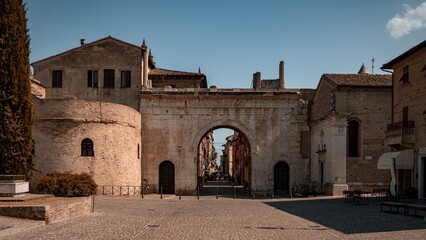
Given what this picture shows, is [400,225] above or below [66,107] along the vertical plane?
below

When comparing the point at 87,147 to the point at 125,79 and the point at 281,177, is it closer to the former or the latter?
the point at 125,79

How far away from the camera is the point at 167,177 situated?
117 ft

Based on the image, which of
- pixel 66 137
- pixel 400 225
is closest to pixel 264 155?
pixel 66 137

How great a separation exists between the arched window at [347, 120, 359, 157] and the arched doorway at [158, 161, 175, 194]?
13.6 m

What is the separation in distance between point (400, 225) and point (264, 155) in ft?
67.5

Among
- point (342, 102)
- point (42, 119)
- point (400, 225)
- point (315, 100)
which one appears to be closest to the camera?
point (400, 225)

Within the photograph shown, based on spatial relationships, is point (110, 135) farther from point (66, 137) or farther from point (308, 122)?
point (308, 122)

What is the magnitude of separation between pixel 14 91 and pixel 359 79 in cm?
2299

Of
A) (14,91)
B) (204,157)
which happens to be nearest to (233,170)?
(204,157)

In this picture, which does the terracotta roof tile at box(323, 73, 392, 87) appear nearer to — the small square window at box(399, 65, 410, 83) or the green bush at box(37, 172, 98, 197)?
the small square window at box(399, 65, 410, 83)

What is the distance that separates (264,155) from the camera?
35.5 meters

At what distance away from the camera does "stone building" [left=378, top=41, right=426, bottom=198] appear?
80.3 ft

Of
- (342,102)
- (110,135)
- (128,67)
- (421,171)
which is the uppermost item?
(128,67)

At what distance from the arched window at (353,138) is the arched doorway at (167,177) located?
44.8ft
